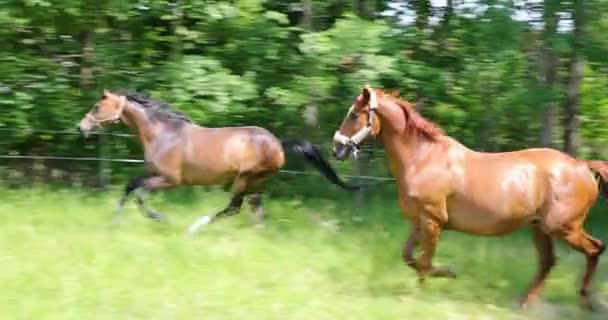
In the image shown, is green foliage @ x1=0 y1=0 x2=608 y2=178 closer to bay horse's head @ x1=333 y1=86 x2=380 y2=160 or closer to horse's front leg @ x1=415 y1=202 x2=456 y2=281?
bay horse's head @ x1=333 y1=86 x2=380 y2=160

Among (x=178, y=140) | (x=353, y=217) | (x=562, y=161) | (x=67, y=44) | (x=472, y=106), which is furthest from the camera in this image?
(x=67, y=44)

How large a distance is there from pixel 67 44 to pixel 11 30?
77cm

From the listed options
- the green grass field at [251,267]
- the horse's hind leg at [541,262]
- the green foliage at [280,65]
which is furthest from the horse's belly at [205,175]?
the horse's hind leg at [541,262]

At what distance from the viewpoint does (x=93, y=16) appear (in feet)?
35.3

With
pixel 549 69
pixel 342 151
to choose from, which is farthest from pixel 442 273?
pixel 549 69

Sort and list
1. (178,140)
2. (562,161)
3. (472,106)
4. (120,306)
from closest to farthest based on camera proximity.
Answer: (120,306), (562,161), (178,140), (472,106)

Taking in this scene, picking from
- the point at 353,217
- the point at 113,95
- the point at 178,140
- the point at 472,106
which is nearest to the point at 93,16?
the point at 113,95

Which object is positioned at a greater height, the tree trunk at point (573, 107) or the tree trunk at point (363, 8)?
the tree trunk at point (363, 8)

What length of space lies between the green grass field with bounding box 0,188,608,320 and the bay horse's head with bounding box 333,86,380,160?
120 cm

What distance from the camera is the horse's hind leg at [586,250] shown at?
6.82 meters

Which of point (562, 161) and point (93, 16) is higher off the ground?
point (93, 16)

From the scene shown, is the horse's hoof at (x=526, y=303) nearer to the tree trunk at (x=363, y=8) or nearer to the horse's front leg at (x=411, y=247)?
the horse's front leg at (x=411, y=247)

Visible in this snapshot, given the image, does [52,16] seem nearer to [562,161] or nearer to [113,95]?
[113,95]

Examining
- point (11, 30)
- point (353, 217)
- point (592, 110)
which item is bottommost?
point (353, 217)
